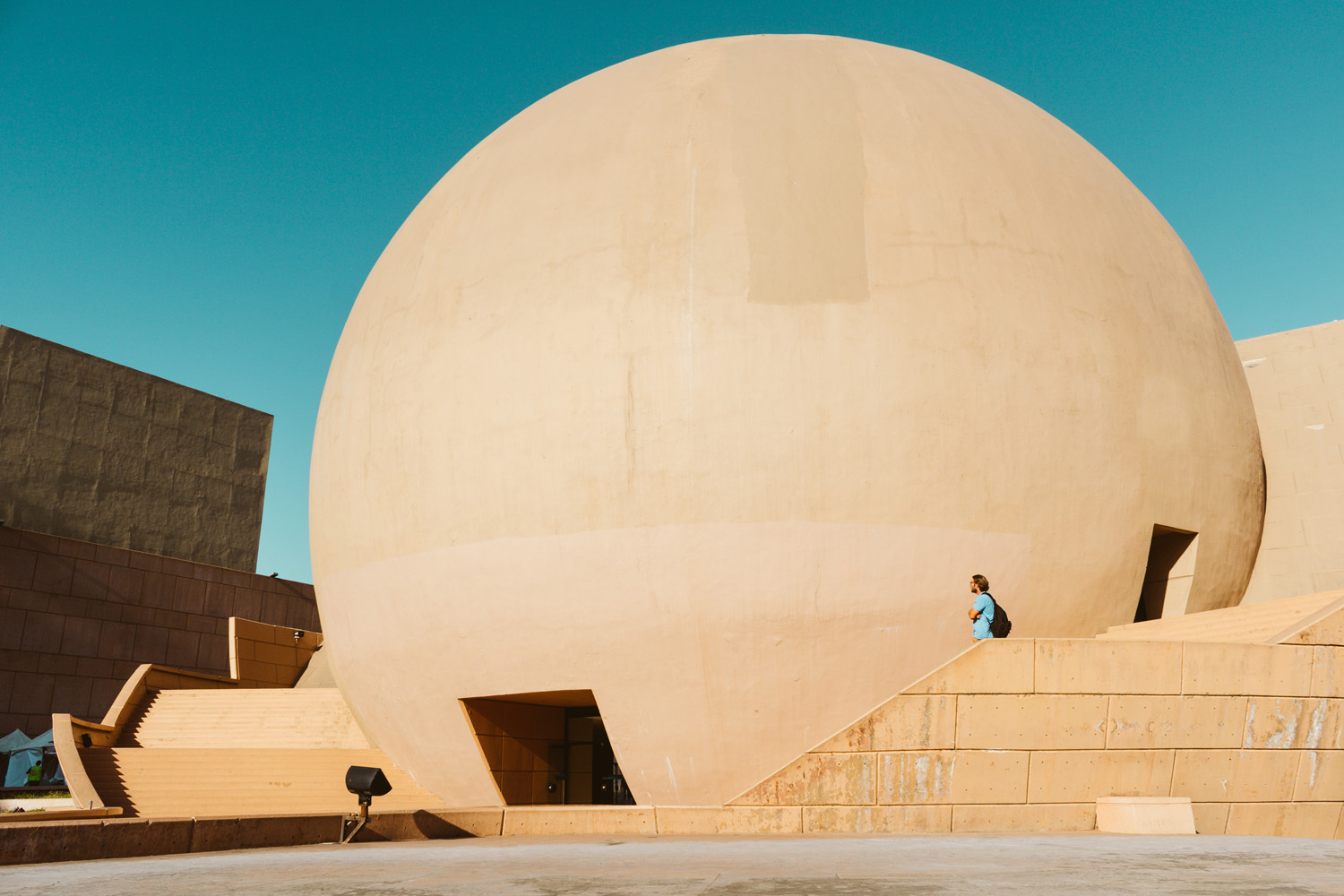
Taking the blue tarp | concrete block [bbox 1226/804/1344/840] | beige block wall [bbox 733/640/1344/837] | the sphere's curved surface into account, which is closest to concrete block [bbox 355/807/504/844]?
the sphere's curved surface

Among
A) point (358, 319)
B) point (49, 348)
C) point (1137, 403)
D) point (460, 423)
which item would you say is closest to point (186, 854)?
point (460, 423)

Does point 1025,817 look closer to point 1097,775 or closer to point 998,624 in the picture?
point 1097,775

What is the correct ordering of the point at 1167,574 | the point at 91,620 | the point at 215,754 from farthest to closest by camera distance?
the point at 91,620
the point at 215,754
the point at 1167,574

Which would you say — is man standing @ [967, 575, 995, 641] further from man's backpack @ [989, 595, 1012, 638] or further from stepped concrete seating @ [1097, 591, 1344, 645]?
stepped concrete seating @ [1097, 591, 1344, 645]

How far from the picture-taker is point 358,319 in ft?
52.3

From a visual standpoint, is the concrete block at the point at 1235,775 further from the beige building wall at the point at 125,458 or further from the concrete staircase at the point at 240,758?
the beige building wall at the point at 125,458

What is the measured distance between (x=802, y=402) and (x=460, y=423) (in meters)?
4.25

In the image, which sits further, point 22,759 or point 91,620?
point 91,620

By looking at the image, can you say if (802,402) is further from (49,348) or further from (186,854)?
(49,348)

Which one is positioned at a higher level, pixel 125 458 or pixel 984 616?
pixel 125 458

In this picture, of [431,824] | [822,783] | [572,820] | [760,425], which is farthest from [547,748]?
[760,425]

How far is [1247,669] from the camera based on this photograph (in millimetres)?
10867

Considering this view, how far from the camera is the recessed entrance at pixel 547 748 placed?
1420 cm

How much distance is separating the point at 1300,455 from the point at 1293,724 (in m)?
6.16
